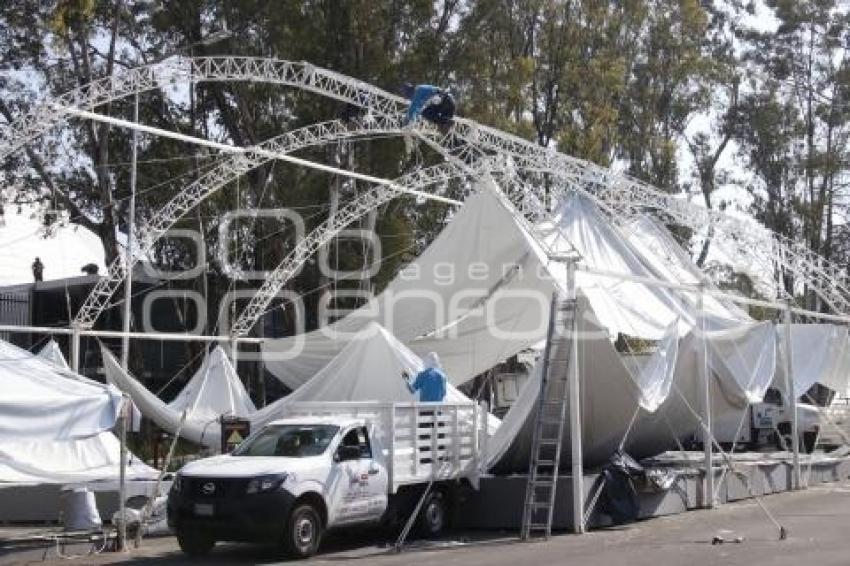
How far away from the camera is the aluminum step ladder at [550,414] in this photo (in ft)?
51.5

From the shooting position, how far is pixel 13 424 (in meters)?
13.0

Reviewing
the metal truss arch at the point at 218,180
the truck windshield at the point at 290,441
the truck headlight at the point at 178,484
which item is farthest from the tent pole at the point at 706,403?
the truck headlight at the point at 178,484

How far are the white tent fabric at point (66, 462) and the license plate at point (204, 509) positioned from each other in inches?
72.1

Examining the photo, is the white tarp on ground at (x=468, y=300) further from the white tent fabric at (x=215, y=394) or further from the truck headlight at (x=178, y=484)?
the truck headlight at (x=178, y=484)

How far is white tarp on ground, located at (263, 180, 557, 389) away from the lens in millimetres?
20906

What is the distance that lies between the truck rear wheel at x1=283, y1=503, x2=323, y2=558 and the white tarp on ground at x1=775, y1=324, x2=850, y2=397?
19.3 metres

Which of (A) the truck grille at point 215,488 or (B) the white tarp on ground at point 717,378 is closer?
(A) the truck grille at point 215,488

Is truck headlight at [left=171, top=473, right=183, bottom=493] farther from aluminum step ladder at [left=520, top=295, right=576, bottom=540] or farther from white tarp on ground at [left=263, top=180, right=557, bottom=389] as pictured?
white tarp on ground at [left=263, top=180, right=557, bottom=389]

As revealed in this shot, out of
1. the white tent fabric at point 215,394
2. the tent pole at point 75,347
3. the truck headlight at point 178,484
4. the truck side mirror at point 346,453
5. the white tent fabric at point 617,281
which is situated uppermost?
the white tent fabric at point 617,281

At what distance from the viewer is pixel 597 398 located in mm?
17562

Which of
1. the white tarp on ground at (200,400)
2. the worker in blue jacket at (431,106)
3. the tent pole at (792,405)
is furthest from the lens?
the tent pole at (792,405)

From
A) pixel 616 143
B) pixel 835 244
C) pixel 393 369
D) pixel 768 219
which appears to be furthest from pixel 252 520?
pixel 835 244

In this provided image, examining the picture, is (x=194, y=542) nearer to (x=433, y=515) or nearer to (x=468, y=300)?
(x=433, y=515)

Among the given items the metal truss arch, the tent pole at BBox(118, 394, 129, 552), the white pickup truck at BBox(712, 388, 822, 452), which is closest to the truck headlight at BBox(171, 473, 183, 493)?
the tent pole at BBox(118, 394, 129, 552)
